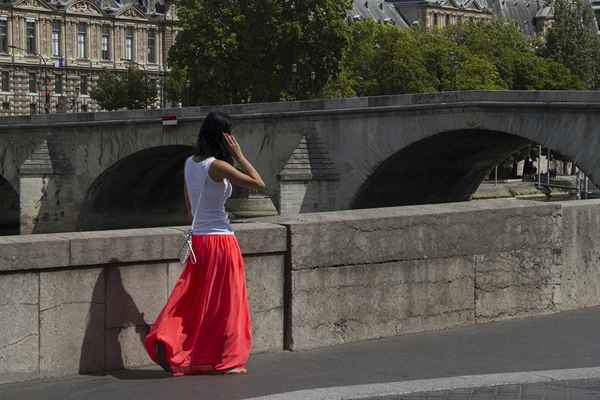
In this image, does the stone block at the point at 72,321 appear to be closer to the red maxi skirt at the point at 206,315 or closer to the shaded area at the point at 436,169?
the red maxi skirt at the point at 206,315

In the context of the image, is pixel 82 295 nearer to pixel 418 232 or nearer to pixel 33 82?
pixel 418 232

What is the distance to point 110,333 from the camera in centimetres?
827

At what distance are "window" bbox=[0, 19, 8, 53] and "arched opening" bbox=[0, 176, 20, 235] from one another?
34.1m

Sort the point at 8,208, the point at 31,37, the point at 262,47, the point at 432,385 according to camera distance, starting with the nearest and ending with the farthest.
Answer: the point at 432,385
the point at 262,47
the point at 8,208
the point at 31,37

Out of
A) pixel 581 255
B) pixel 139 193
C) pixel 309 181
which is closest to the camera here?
pixel 581 255

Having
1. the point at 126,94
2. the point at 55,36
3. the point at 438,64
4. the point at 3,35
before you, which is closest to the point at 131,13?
the point at 55,36

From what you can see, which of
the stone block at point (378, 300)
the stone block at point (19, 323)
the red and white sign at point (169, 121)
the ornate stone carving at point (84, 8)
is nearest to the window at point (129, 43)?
the ornate stone carving at point (84, 8)

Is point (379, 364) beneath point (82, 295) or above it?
beneath

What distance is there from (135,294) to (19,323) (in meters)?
0.78

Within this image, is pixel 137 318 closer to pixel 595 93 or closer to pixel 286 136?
pixel 595 93

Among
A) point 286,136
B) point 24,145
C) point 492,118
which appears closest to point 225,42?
point 24,145

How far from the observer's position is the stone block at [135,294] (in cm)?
827

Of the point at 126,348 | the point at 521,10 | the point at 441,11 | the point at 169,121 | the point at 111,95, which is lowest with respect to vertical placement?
the point at 126,348

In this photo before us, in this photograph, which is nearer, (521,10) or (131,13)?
(131,13)
